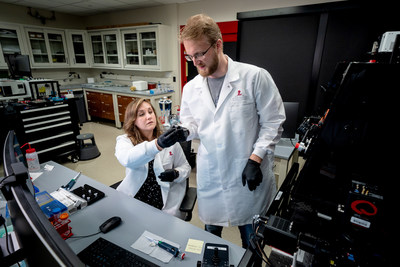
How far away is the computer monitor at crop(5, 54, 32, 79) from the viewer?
3.32m

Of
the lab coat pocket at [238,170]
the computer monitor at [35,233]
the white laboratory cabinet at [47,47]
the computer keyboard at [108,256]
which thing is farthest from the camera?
the white laboratory cabinet at [47,47]

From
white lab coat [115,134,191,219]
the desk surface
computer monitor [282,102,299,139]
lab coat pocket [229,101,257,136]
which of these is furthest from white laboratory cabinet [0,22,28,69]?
computer monitor [282,102,299,139]

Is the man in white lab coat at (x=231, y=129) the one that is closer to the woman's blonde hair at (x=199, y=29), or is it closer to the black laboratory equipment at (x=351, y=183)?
the woman's blonde hair at (x=199, y=29)

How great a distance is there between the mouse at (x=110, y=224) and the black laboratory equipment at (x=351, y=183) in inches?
28.4

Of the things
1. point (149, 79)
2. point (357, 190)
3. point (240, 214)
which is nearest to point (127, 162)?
point (240, 214)

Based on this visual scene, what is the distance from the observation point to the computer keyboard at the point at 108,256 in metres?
0.86

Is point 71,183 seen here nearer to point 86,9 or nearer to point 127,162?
point 127,162

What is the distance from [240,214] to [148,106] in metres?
1.00

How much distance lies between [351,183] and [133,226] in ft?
3.15

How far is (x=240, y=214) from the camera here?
131cm

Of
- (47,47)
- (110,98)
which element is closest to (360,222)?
(110,98)

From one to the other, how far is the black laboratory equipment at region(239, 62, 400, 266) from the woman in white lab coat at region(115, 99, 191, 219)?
0.90m

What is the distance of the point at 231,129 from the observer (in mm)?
1259

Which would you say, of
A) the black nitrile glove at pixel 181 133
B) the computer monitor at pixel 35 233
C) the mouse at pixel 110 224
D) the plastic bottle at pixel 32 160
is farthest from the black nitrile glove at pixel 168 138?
the plastic bottle at pixel 32 160
